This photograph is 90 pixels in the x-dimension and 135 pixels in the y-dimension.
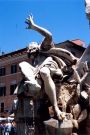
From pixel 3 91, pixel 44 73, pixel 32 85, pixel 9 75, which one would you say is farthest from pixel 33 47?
pixel 3 91

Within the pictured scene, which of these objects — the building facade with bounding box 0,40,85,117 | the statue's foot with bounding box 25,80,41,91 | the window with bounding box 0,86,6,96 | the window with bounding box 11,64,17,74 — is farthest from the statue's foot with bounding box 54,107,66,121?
the window with bounding box 0,86,6,96

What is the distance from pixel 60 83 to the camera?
8.73 metres

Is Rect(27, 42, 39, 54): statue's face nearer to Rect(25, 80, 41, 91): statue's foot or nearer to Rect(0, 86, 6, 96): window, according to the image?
Rect(25, 80, 41, 91): statue's foot

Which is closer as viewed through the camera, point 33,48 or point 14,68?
point 33,48

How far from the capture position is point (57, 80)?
867 centimetres

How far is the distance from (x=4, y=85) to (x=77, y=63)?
1939 inches

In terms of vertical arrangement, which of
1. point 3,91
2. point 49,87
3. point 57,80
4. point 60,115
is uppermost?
point 3,91

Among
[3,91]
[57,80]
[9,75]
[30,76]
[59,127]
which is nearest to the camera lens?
[59,127]

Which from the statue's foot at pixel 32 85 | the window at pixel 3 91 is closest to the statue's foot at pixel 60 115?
the statue's foot at pixel 32 85

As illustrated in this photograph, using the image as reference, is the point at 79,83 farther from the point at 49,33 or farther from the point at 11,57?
the point at 11,57

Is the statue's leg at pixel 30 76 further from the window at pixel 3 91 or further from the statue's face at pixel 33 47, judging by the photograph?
the window at pixel 3 91

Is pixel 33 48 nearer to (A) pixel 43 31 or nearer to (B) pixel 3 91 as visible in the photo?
(A) pixel 43 31

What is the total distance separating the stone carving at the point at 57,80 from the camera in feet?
27.2

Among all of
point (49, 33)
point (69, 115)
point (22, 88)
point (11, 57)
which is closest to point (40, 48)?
point (49, 33)
